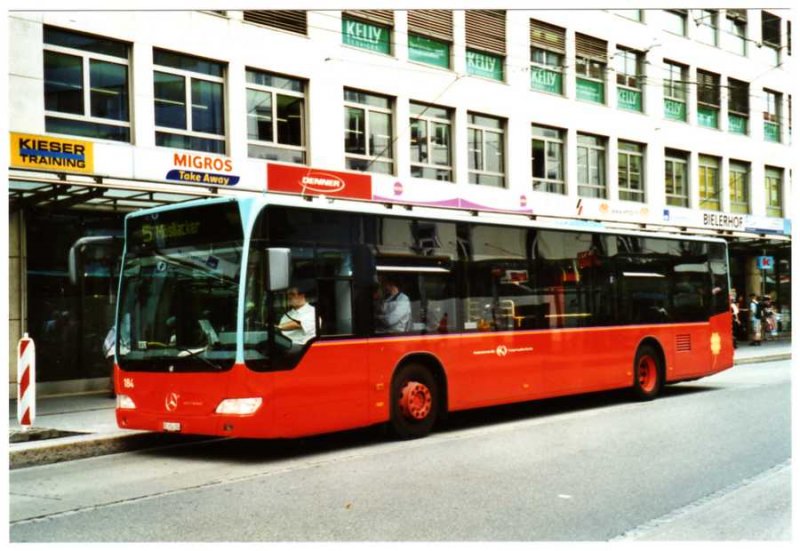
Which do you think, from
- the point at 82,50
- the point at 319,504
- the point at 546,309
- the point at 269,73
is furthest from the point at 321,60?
the point at 319,504

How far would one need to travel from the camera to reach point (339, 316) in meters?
10.1

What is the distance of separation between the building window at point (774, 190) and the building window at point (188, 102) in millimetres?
21747

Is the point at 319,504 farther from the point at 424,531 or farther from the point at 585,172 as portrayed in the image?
the point at 585,172

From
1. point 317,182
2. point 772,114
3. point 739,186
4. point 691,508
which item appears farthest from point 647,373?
point 772,114

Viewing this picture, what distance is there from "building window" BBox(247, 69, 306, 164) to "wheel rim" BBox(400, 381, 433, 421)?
8.87m

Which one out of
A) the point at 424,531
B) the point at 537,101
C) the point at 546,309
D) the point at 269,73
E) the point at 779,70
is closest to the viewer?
the point at 424,531

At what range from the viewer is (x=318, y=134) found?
19.9 metres

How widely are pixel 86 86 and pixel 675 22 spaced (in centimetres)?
2127

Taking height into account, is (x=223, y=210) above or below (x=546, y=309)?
above

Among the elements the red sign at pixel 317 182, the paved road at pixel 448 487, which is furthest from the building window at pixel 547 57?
the paved road at pixel 448 487

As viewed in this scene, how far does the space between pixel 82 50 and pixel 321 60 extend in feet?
18.1

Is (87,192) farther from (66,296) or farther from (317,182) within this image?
(317,182)

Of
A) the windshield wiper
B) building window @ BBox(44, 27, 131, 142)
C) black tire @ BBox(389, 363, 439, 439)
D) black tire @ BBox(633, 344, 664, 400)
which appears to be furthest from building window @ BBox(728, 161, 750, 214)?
the windshield wiper

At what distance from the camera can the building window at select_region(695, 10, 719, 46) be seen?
29453mm
